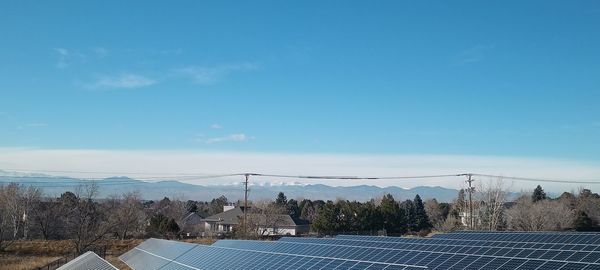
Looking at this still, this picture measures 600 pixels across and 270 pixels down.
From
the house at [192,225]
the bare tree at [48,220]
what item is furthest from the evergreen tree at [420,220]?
the bare tree at [48,220]

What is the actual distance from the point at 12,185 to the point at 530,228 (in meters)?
60.0

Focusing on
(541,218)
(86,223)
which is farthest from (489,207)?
(86,223)

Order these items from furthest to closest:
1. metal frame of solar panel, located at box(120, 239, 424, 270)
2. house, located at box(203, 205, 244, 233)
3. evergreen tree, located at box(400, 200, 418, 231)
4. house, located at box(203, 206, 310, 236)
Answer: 1. house, located at box(203, 205, 244, 233)
2. evergreen tree, located at box(400, 200, 418, 231)
3. house, located at box(203, 206, 310, 236)
4. metal frame of solar panel, located at box(120, 239, 424, 270)

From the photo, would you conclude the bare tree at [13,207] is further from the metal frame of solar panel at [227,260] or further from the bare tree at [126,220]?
the metal frame of solar panel at [227,260]

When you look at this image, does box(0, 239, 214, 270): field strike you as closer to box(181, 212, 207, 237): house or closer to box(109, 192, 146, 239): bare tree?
box(109, 192, 146, 239): bare tree

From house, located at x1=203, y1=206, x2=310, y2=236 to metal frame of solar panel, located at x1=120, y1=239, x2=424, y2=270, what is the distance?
29.9m

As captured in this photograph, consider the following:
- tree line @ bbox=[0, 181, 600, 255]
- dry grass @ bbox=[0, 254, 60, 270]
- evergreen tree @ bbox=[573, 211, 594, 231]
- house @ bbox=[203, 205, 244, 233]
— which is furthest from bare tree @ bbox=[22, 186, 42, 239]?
evergreen tree @ bbox=[573, 211, 594, 231]

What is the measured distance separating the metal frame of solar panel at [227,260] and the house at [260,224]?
29924 millimetres

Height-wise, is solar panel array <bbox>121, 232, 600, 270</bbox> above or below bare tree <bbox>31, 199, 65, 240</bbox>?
above

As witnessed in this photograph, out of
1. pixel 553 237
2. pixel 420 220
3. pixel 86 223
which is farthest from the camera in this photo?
pixel 420 220

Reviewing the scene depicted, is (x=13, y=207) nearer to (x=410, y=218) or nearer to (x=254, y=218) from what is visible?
(x=254, y=218)

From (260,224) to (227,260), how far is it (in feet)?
153

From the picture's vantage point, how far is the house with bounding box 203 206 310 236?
6181cm

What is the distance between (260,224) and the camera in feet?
214
